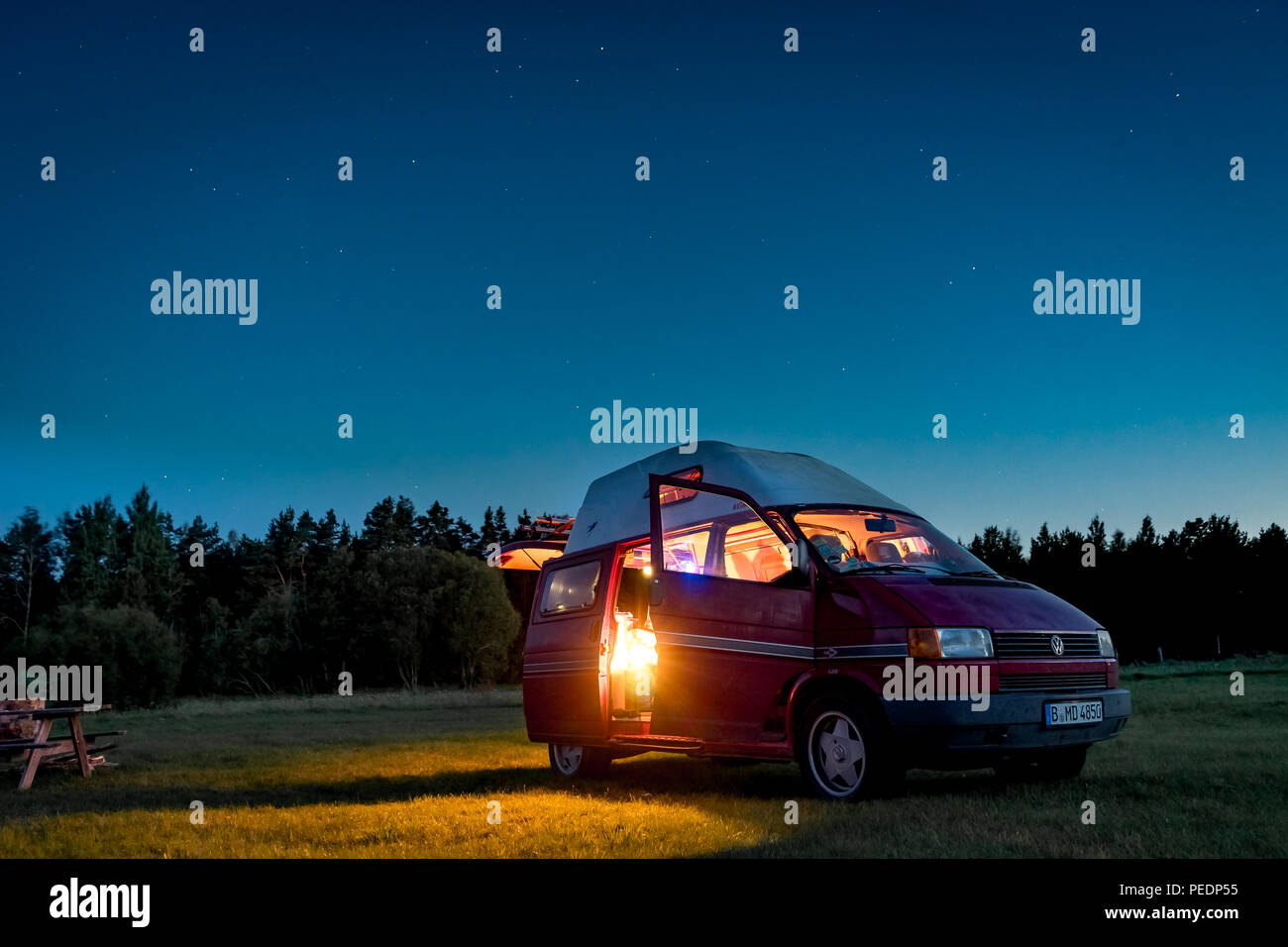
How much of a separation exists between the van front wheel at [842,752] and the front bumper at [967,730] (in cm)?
20

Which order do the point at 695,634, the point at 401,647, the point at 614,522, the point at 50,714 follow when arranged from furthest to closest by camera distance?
1. the point at 401,647
2. the point at 50,714
3. the point at 614,522
4. the point at 695,634

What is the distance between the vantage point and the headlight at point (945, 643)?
692 centimetres

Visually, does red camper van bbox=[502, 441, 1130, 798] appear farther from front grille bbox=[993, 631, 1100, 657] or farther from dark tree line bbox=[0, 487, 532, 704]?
dark tree line bbox=[0, 487, 532, 704]

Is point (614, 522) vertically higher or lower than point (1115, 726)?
higher

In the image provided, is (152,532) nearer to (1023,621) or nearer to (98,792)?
(98,792)

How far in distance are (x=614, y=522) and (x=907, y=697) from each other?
4.05 meters

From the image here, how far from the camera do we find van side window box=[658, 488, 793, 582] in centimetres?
864

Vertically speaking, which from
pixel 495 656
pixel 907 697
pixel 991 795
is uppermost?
pixel 907 697

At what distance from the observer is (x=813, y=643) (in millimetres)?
7551

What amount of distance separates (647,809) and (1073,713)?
10.2ft

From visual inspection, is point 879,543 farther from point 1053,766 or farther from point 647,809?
point 647,809

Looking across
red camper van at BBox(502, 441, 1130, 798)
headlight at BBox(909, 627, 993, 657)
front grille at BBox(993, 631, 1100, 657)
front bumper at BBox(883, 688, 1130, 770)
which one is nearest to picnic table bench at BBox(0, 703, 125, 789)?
red camper van at BBox(502, 441, 1130, 798)

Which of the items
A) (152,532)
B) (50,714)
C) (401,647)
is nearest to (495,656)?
(401,647)

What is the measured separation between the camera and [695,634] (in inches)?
326
